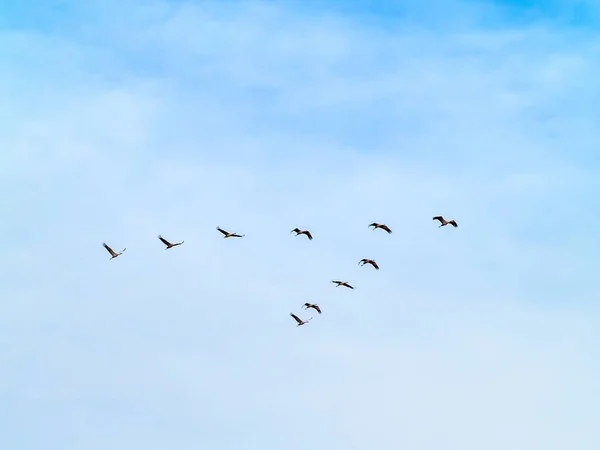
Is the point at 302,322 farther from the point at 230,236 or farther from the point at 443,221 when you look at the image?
the point at 443,221

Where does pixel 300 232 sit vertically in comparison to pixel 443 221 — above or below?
below

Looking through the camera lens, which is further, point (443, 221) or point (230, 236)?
point (230, 236)

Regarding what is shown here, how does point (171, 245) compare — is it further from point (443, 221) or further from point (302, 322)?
point (443, 221)

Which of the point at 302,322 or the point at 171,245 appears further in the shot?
the point at 302,322

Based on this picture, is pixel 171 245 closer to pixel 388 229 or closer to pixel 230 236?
pixel 230 236

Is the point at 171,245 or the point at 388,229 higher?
the point at 388,229

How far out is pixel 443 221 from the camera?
12219 cm

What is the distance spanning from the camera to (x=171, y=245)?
130125mm

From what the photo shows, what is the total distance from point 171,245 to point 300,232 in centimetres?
1957

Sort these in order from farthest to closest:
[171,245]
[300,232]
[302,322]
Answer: [302,322] → [171,245] → [300,232]

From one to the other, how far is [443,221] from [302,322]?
27.4 m

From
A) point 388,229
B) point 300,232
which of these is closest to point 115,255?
point 300,232

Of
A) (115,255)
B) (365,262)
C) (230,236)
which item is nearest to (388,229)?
(365,262)

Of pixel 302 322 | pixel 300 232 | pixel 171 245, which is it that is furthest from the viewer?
pixel 302 322
